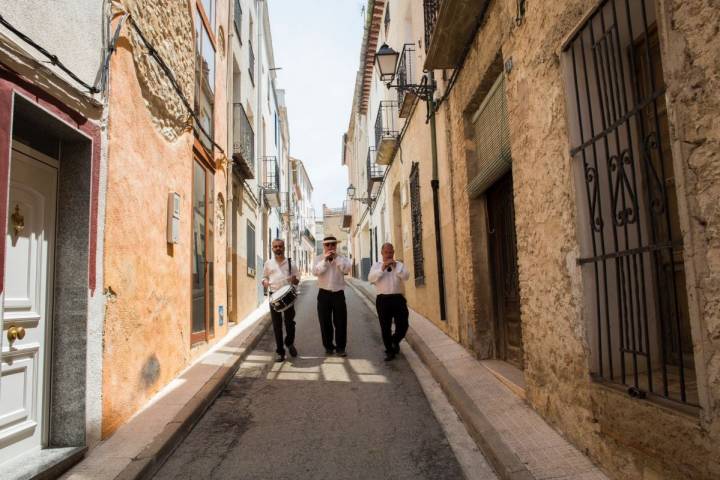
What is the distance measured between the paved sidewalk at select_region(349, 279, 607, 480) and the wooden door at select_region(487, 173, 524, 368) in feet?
1.29

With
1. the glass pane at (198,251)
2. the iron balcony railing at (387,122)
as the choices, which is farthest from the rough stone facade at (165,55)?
the iron balcony railing at (387,122)

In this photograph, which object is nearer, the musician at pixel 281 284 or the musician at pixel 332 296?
the musician at pixel 281 284

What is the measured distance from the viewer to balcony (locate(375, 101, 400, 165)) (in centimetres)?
1355

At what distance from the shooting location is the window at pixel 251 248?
42.9ft

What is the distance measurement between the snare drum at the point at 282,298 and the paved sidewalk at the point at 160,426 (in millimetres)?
859

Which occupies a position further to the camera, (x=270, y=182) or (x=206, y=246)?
(x=270, y=182)

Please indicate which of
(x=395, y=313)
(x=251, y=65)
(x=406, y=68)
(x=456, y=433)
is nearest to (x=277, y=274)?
(x=395, y=313)

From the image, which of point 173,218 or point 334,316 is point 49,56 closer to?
point 173,218

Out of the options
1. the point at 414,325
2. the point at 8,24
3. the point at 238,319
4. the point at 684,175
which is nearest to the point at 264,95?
the point at 238,319

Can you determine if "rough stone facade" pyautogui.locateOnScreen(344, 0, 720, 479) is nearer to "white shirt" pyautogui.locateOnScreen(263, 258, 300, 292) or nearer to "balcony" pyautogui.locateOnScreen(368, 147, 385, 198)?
"white shirt" pyautogui.locateOnScreen(263, 258, 300, 292)

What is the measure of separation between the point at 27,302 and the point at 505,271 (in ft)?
15.6

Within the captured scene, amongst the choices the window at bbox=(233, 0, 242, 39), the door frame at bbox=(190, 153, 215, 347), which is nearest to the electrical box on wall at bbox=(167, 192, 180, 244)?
the door frame at bbox=(190, 153, 215, 347)

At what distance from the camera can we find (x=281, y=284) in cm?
726

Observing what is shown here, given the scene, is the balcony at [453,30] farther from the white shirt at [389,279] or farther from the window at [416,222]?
the window at [416,222]
